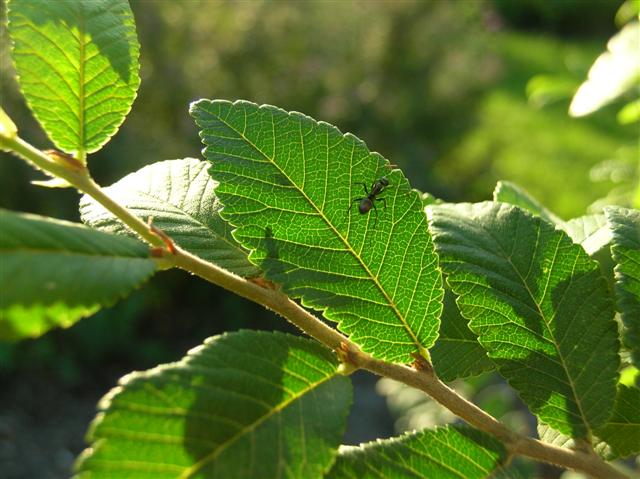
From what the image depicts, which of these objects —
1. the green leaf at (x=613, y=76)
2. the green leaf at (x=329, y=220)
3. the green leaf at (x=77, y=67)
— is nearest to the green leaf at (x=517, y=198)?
the green leaf at (x=329, y=220)

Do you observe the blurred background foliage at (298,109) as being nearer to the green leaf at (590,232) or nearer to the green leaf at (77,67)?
the green leaf at (590,232)

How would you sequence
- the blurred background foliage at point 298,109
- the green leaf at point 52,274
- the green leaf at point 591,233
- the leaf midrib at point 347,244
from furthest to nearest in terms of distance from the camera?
the blurred background foliage at point 298,109 → the green leaf at point 591,233 → the leaf midrib at point 347,244 → the green leaf at point 52,274

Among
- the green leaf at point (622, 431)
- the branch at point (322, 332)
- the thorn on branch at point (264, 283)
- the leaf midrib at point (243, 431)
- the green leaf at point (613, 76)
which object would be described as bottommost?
the leaf midrib at point (243, 431)

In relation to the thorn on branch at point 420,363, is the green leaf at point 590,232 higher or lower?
higher

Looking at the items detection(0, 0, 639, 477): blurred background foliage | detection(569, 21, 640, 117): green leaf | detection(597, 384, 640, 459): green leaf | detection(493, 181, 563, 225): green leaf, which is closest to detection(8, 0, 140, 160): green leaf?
detection(493, 181, 563, 225): green leaf

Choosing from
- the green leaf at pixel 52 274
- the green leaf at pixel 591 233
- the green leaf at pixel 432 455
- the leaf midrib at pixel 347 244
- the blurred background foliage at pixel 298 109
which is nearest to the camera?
the green leaf at pixel 52 274

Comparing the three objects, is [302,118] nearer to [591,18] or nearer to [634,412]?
[634,412]

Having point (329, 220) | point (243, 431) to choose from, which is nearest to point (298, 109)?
point (329, 220)
